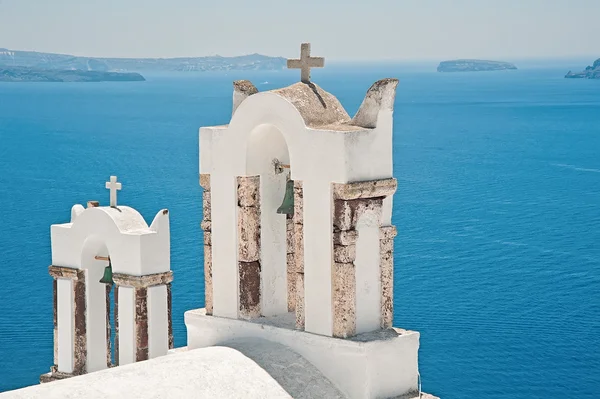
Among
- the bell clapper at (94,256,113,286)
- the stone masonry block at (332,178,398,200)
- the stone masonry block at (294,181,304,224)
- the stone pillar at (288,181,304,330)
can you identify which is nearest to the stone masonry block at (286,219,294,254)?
the stone pillar at (288,181,304,330)

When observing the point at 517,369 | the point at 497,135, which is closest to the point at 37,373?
the point at 517,369

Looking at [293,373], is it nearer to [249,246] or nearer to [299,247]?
[299,247]

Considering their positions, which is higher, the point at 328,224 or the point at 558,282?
the point at 328,224

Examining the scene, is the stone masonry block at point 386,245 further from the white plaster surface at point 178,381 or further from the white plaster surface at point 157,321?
the white plaster surface at point 157,321

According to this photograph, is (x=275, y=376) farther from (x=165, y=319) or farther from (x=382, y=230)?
(x=165, y=319)

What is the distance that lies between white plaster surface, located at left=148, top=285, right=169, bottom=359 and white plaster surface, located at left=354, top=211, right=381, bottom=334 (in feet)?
9.68

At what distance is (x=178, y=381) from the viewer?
919 cm

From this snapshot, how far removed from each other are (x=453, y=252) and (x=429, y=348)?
41.9 ft

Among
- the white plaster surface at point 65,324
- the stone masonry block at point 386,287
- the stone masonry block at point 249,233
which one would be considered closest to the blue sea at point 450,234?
the white plaster surface at point 65,324

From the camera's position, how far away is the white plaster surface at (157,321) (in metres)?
12.2

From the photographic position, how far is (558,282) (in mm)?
41250

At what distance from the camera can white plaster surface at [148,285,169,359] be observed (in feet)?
40.0

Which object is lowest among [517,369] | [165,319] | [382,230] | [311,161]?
[517,369]

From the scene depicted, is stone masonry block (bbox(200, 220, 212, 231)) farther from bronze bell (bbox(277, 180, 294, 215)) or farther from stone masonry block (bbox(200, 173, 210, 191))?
bronze bell (bbox(277, 180, 294, 215))
